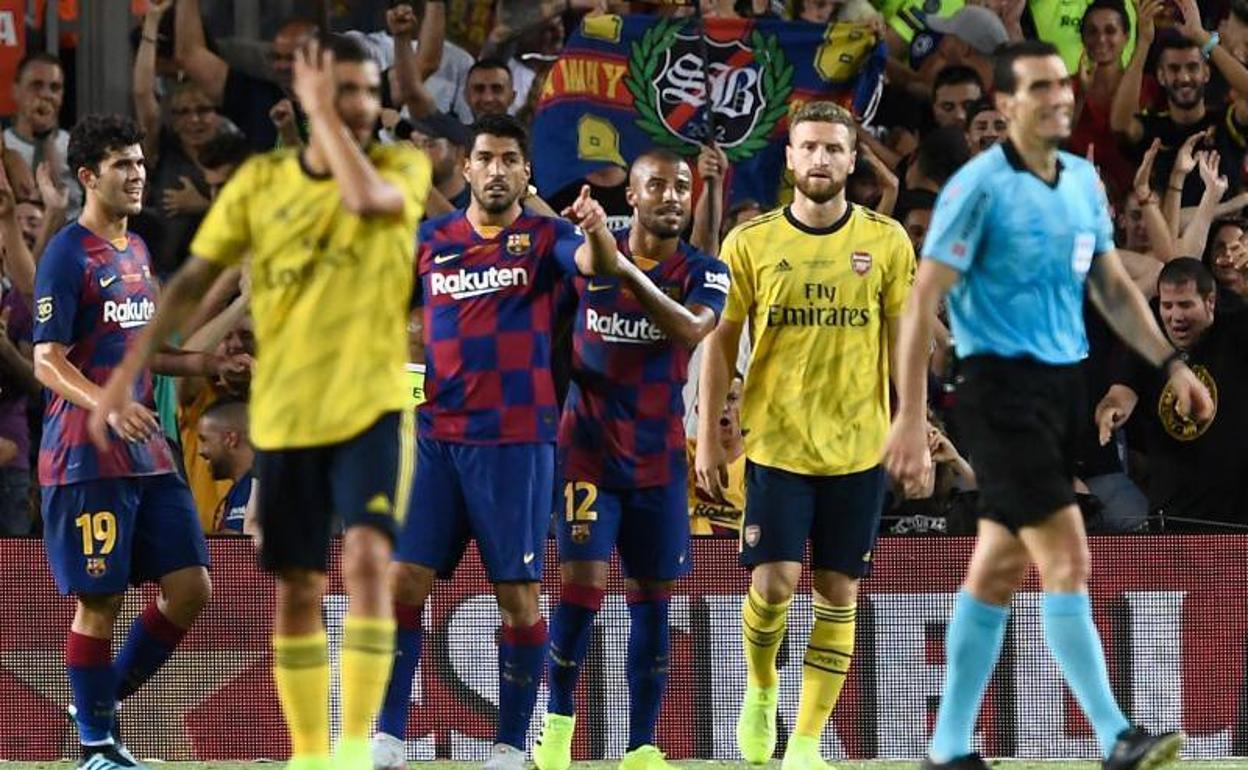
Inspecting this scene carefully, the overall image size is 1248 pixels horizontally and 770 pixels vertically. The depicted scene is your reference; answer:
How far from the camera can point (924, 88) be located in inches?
506

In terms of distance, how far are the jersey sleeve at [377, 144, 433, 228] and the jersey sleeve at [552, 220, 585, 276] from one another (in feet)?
4.76

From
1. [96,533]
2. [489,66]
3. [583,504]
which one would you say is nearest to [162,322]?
[96,533]

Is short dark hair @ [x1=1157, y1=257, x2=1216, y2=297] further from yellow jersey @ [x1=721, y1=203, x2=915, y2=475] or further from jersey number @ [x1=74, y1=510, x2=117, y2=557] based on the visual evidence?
jersey number @ [x1=74, y1=510, x2=117, y2=557]

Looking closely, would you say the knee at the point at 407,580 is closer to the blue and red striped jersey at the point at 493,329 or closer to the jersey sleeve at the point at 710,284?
the blue and red striped jersey at the point at 493,329

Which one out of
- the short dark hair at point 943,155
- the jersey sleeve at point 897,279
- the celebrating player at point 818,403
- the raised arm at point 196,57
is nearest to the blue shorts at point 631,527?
the celebrating player at point 818,403

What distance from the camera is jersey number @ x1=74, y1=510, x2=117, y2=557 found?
28.9 feet

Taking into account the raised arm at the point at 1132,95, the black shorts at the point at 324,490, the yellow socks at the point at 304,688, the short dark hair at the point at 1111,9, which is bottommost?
the yellow socks at the point at 304,688

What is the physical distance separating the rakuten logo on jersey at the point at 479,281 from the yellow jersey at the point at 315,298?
165 cm

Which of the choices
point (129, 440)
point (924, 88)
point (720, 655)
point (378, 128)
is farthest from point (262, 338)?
point (924, 88)

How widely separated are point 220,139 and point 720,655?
4.04 m

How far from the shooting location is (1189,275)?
11.0 metres

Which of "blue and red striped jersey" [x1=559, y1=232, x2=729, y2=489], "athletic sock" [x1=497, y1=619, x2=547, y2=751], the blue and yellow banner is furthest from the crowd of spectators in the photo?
"athletic sock" [x1=497, y1=619, x2=547, y2=751]

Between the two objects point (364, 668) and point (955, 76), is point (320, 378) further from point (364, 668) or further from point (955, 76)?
point (955, 76)

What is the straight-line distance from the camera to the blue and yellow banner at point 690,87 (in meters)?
12.3
